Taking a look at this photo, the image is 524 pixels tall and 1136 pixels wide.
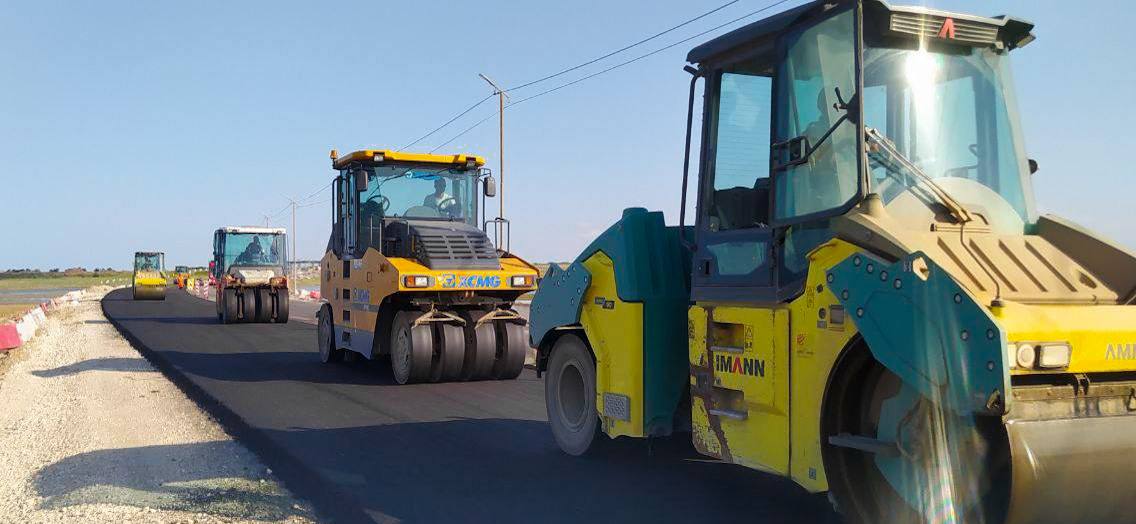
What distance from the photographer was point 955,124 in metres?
4.89

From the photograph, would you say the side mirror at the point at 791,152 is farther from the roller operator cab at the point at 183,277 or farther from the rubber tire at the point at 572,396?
the roller operator cab at the point at 183,277

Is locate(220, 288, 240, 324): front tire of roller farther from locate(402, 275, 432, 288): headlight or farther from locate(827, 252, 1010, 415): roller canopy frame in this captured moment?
locate(827, 252, 1010, 415): roller canopy frame

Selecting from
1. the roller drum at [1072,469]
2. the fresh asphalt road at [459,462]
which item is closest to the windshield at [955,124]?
the roller drum at [1072,469]

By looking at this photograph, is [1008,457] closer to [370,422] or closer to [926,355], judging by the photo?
[926,355]

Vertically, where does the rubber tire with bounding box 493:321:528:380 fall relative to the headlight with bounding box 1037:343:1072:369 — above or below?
below

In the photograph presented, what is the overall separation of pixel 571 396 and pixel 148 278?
41.5m

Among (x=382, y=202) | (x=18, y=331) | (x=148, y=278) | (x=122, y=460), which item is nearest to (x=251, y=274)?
(x=18, y=331)

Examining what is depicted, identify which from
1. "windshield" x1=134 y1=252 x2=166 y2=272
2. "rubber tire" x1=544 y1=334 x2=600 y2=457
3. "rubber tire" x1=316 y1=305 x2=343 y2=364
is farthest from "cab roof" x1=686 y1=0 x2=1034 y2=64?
"windshield" x1=134 y1=252 x2=166 y2=272

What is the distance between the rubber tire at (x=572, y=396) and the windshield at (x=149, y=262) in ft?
138

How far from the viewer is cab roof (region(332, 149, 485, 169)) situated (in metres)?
12.6

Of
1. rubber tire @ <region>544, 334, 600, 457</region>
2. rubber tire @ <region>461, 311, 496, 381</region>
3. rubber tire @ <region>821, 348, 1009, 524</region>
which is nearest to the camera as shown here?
rubber tire @ <region>821, 348, 1009, 524</region>

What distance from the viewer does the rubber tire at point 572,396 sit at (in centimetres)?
678

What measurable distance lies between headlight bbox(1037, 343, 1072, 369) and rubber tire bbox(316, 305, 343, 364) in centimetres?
1176

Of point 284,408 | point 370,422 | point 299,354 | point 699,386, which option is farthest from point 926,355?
point 299,354
